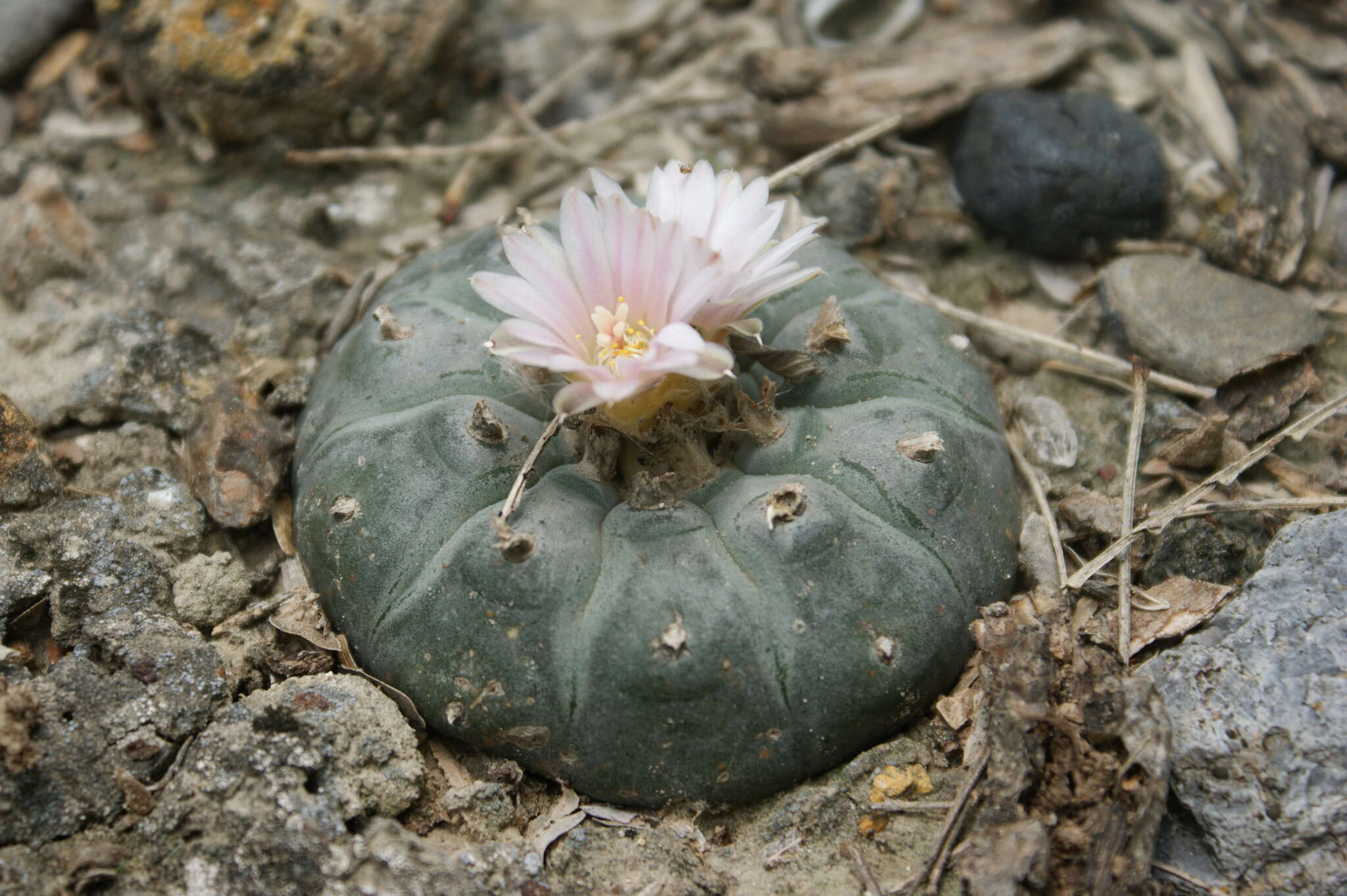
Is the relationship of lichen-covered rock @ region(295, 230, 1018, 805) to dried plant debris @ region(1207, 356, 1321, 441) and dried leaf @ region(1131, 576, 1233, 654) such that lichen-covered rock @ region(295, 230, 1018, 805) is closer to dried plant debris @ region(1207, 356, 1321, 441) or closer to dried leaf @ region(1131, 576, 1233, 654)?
dried leaf @ region(1131, 576, 1233, 654)

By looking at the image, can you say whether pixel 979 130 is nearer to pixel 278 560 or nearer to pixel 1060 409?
pixel 1060 409

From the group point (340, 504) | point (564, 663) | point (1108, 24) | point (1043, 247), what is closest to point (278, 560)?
point (340, 504)

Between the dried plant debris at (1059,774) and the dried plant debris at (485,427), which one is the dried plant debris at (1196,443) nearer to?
the dried plant debris at (1059,774)

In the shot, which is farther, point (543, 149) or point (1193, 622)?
point (543, 149)

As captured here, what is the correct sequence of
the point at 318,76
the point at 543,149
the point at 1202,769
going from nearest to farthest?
the point at 1202,769 → the point at 318,76 → the point at 543,149

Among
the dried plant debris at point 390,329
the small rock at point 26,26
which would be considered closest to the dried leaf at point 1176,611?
the dried plant debris at point 390,329

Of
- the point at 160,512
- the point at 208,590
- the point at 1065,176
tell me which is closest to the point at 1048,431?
the point at 1065,176

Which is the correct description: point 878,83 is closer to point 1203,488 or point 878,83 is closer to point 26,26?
point 1203,488

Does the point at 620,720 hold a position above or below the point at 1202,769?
above
